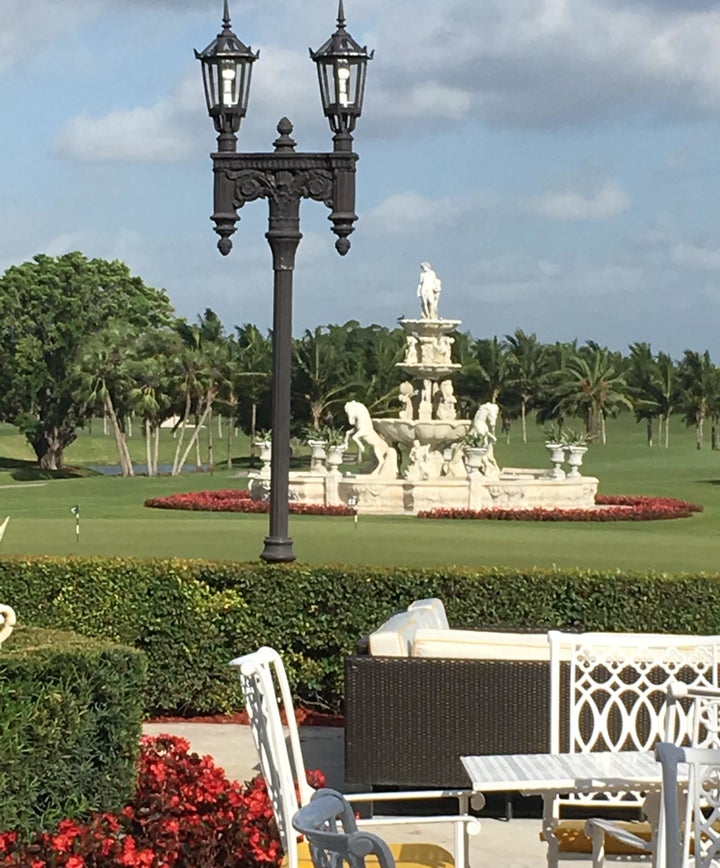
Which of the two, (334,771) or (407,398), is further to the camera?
(407,398)

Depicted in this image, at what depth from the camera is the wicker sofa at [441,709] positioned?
8266 mm

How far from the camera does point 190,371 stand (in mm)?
65938

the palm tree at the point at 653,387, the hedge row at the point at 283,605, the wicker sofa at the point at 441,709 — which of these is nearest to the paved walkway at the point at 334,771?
the wicker sofa at the point at 441,709

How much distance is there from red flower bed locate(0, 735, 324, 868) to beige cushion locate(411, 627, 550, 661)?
193 cm

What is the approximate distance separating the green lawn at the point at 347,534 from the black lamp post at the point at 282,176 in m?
8.35

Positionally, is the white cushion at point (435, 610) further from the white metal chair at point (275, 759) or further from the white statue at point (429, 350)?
the white statue at point (429, 350)

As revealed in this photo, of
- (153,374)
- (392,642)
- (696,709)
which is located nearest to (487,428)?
(153,374)

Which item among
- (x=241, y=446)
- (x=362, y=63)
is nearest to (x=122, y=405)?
(x=241, y=446)

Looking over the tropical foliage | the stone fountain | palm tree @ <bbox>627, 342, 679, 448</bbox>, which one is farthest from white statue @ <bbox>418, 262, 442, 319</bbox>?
palm tree @ <bbox>627, 342, 679, 448</bbox>

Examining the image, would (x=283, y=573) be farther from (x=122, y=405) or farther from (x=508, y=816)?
(x=122, y=405)

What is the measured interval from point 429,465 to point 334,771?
100 feet

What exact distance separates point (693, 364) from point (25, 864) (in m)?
75.4

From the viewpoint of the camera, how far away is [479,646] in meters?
8.36

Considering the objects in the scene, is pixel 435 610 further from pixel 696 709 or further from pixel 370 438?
pixel 370 438
